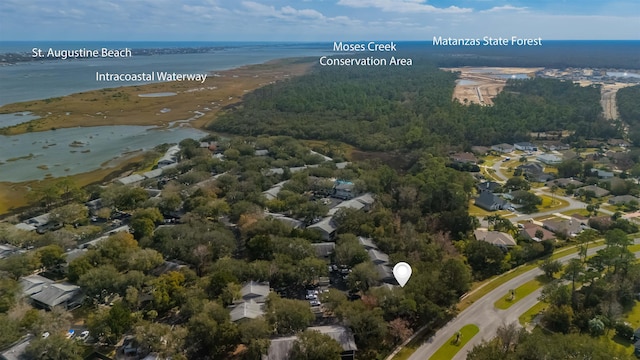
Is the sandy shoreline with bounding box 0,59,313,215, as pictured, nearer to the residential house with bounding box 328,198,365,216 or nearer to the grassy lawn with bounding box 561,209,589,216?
the residential house with bounding box 328,198,365,216

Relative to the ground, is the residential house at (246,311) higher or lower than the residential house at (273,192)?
lower

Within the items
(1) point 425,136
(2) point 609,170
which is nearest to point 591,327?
(2) point 609,170

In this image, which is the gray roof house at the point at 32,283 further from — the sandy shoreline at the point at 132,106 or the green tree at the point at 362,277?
the sandy shoreline at the point at 132,106

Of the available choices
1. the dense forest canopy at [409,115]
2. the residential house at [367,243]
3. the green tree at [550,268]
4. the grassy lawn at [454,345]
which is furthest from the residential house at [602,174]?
the grassy lawn at [454,345]

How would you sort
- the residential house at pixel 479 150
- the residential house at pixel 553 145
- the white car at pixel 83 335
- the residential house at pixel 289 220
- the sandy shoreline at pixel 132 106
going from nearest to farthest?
1. the white car at pixel 83 335
2. the residential house at pixel 289 220
3. the residential house at pixel 479 150
4. the residential house at pixel 553 145
5. the sandy shoreline at pixel 132 106

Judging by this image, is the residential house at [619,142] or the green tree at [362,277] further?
the residential house at [619,142]

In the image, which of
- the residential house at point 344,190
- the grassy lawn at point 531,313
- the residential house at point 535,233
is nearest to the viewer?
the grassy lawn at point 531,313
